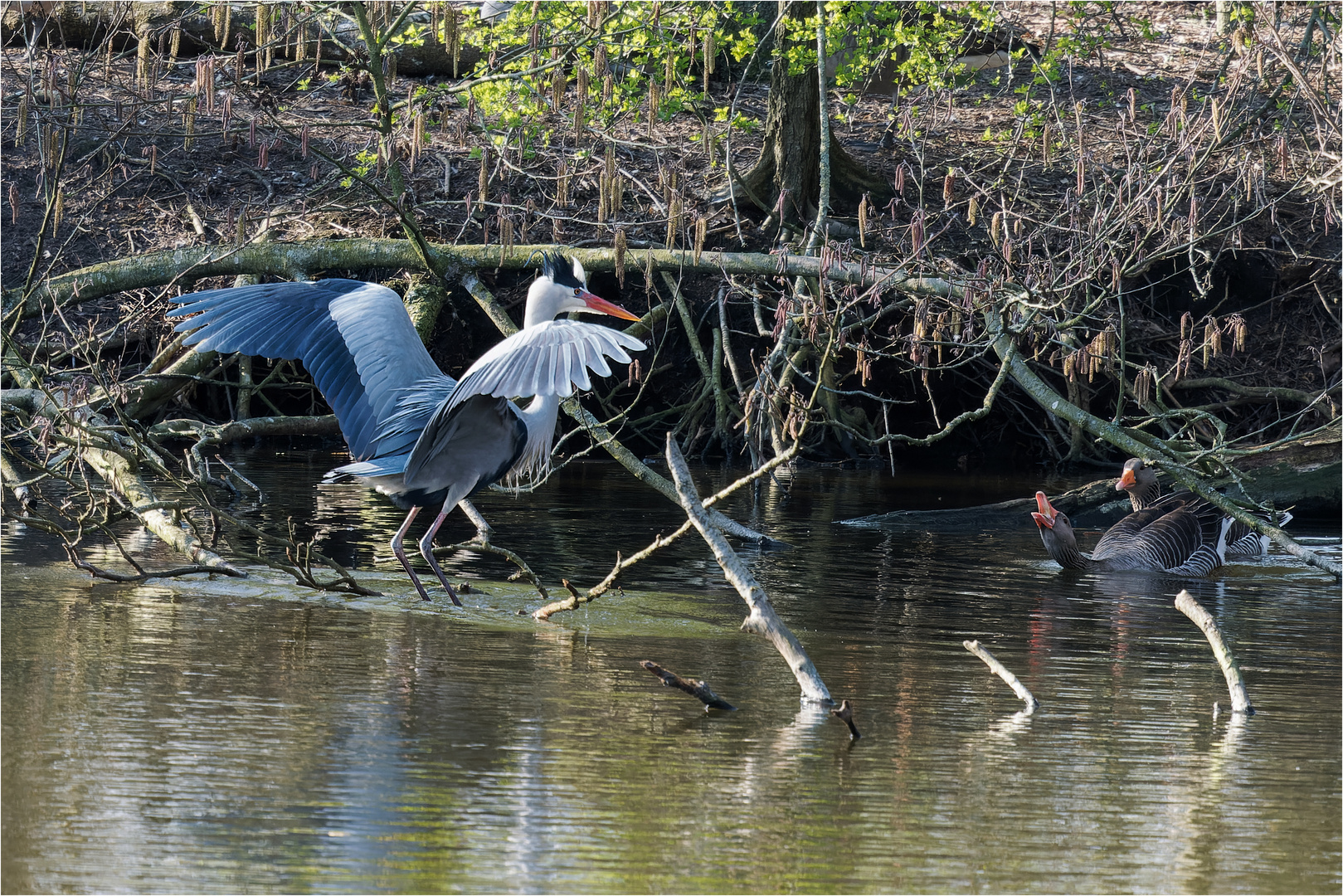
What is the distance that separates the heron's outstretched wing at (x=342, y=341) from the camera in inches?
286

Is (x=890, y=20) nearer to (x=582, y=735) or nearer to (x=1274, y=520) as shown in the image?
(x=1274, y=520)

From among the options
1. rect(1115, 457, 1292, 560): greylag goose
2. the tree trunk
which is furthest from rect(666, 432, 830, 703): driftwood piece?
the tree trunk

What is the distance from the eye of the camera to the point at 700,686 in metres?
5.32

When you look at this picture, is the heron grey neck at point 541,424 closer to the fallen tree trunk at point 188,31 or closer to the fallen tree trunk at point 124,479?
the fallen tree trunk at point 124,479

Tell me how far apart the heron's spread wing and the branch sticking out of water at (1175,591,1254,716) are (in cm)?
223

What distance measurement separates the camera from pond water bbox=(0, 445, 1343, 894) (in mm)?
3914

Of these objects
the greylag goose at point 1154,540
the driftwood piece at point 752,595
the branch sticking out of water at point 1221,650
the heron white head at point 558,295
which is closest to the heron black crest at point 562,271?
the heron white head at point 558,295

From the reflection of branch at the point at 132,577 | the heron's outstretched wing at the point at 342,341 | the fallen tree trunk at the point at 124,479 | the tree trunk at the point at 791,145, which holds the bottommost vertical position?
the reflection of branch at the point at 132,577

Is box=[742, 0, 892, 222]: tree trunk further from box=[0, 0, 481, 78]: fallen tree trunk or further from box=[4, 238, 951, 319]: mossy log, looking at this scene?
box=[0, 0, 481, 78]: fallen tree trunk

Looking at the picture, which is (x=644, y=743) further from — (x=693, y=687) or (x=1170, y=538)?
(x=1170, y=538)

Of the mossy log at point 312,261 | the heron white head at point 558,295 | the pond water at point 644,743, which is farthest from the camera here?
the mossy log at point 312,261

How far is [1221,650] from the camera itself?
573cm

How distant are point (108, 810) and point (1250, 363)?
1424cm

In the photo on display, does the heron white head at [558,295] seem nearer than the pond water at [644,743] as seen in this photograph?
No
